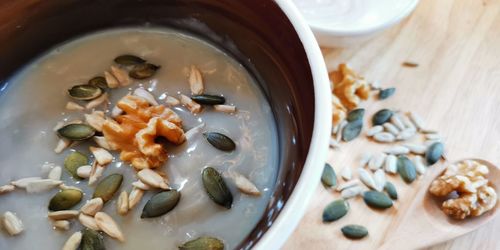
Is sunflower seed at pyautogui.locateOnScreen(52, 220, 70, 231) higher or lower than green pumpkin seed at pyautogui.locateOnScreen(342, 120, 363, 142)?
higher

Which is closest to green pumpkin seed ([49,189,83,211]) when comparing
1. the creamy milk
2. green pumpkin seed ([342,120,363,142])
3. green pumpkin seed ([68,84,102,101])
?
the creamy milk

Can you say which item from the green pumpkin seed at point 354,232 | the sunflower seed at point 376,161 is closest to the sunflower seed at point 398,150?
the sunflower seed at point 376,161

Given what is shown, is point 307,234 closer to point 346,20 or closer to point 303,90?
point 303,90

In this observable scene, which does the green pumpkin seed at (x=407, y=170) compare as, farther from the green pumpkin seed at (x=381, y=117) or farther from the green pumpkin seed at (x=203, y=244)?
the green pumpkin seed at (x=203, y=244)

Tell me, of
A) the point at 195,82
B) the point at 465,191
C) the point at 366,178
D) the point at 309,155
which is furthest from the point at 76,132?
the point at 465,191

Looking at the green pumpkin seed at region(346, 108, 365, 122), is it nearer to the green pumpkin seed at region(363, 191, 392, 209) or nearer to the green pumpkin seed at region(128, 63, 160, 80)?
the green pumpkin seed at region(363, 191, 392, 209)

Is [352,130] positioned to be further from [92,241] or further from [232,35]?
[92,241]
